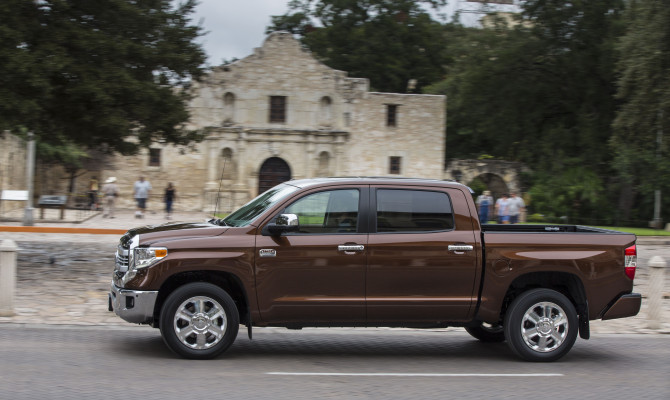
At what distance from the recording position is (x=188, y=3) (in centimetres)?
1756

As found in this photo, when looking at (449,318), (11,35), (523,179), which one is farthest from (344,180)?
(523,179)

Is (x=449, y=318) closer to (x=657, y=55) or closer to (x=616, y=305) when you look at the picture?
(x=616, y=305)

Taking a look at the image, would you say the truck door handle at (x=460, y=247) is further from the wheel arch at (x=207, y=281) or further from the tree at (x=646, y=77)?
the tree at (x=646, y=77)

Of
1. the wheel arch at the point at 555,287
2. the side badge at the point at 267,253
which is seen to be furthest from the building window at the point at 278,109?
the side badge at the point at 267,253

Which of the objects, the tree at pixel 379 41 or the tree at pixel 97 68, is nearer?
the tree at pixel 97 68

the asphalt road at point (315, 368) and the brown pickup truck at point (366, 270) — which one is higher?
the brown pickup truck at point (366, 270)

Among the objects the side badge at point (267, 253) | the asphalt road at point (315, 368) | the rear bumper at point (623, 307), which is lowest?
the asphalt road at point (315, 368)

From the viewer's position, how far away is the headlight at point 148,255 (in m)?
7.42

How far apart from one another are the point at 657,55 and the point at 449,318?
17129 mm

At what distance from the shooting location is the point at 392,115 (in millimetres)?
45750

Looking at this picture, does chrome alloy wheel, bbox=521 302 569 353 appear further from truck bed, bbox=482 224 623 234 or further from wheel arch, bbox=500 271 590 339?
truck bed, bbox=482 224 623 234

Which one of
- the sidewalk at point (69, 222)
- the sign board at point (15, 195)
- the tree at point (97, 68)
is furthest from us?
the sign board at point (15, 195)

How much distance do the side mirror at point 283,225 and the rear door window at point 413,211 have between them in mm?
917

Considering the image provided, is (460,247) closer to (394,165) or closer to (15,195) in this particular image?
(15,195)
